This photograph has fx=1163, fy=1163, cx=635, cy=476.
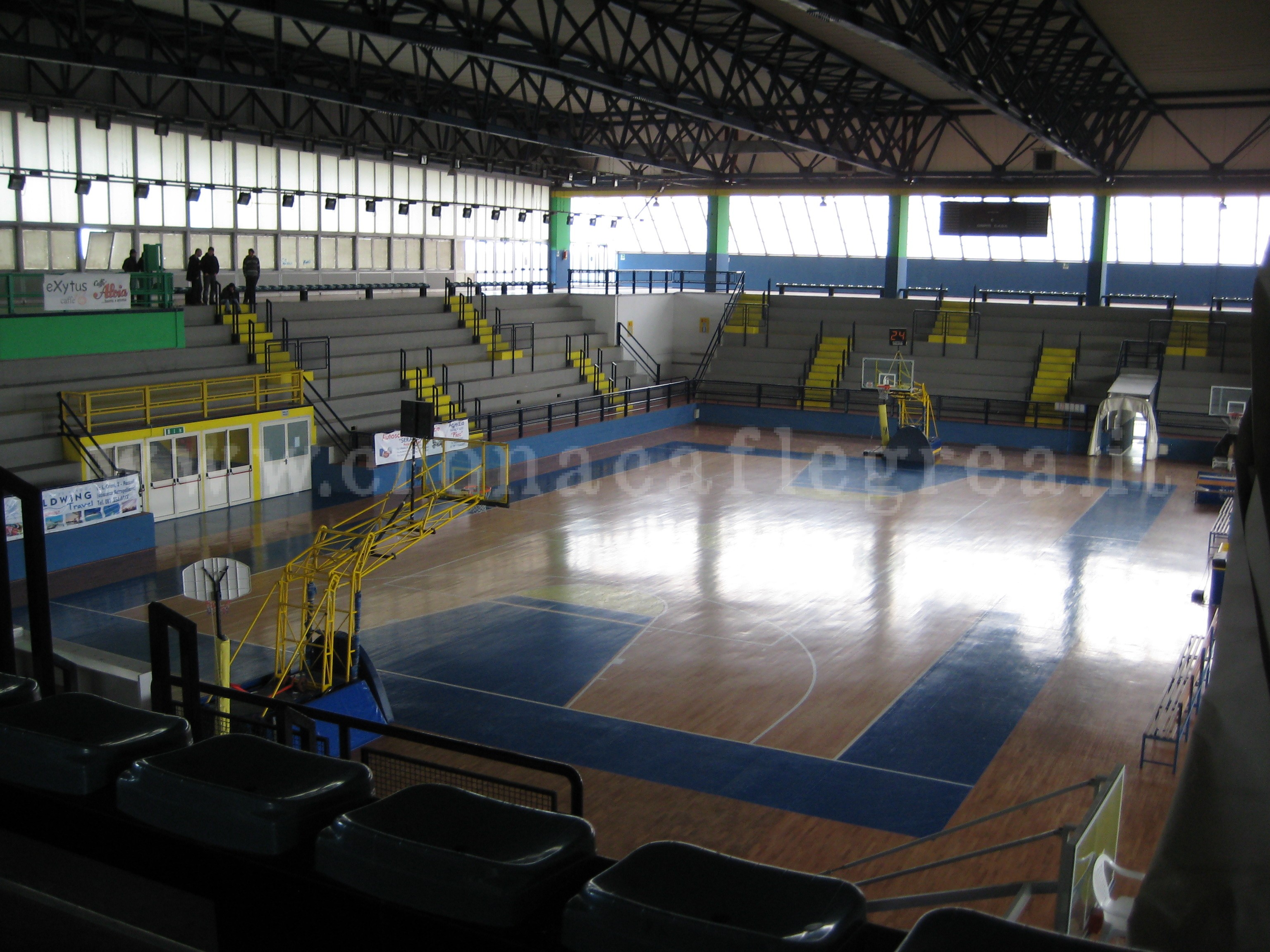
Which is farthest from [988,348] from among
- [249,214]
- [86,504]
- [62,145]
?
[86,504]

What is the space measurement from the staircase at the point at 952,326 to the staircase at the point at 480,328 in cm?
1290

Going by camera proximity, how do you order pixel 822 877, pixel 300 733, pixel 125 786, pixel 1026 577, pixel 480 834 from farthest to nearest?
pixel 1026 577
pixel 300 733
pixel 125 786
pixel 480 834
pixel 822 877

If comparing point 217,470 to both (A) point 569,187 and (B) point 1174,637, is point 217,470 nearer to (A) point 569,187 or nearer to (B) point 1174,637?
(B) point 1174,637

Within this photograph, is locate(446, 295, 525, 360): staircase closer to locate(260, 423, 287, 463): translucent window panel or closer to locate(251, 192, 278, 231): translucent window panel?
locate(251, 192, 278, 231): translucent window panel

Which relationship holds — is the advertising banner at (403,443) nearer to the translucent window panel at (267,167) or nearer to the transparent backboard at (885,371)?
the translucent window panel at (267,167)

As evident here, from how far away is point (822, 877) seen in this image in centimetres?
201

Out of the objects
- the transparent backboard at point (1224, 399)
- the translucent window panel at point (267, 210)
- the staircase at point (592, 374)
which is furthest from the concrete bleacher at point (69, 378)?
the transparent backboard at point (1224, 399)

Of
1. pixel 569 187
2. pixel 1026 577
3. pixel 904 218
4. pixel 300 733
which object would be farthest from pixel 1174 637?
pixel 569 187

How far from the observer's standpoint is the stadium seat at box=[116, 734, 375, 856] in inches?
90.8

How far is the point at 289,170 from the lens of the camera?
32.5m

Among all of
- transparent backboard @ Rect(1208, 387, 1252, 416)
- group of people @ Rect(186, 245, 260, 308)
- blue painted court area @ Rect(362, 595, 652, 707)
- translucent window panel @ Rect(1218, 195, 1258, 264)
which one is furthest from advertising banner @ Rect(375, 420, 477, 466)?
translucent window panel @ Rect(1218, 195, 1258, 264)

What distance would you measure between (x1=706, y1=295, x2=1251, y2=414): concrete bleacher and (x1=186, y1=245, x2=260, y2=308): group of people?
1448cm

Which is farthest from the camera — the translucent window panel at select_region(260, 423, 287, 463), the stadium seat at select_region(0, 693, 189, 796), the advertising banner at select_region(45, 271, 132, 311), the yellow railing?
the translucent window panel at select_region(260, 423, 287, 463)

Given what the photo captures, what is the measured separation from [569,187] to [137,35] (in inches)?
799
